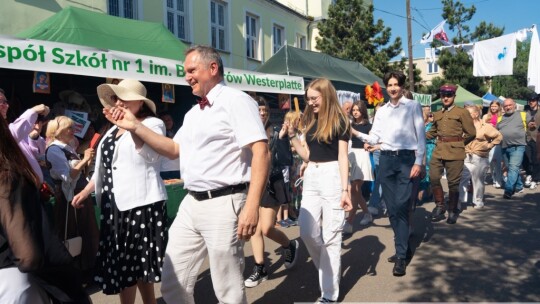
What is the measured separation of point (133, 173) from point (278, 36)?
18.4 metres

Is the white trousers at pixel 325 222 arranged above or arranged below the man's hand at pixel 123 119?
below

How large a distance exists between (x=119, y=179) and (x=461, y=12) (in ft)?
112

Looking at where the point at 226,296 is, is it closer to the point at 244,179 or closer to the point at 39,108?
the point at 244,179

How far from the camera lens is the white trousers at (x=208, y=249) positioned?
2.59 metres

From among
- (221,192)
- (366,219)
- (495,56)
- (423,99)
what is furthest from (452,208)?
(495,56)

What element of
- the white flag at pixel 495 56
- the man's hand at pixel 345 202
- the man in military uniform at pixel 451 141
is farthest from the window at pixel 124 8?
the white flag at pixel 495 56

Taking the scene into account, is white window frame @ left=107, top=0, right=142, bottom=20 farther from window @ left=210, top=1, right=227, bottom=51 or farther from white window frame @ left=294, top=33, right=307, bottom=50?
white window frame @ left=294, top=33, right=307, bottom=50

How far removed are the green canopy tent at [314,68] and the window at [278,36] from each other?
7354mm

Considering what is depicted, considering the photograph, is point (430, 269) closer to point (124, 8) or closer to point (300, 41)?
point (124, 8)

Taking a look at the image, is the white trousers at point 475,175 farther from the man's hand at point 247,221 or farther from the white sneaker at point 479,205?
the man's hand at point 247,221

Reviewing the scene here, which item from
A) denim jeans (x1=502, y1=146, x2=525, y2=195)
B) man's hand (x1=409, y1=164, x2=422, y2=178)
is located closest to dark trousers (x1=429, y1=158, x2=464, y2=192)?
man's hand (x1=409, y1=164, x2=422, y2=178)

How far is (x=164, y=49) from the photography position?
819cm

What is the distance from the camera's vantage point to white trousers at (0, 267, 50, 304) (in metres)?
1.78

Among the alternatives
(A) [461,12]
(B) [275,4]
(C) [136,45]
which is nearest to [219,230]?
(C) [136,45]
